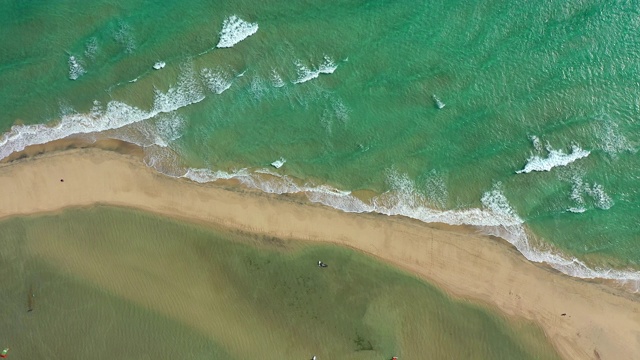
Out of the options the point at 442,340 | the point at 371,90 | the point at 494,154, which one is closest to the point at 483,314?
the point at 442,340

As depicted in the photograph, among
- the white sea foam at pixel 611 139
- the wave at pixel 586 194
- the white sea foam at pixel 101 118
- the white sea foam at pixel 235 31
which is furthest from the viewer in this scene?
the white sea foam at pixel 235 31

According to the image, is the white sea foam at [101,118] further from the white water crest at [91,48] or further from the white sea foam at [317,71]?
the white sea foam at [317,71]

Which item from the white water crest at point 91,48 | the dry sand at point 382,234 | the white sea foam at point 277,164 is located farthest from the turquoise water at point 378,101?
the dry sand at point 382,234

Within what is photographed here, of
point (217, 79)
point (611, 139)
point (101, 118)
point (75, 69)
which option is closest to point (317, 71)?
point (217, 79)

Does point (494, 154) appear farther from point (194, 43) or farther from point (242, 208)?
point (194, 43)

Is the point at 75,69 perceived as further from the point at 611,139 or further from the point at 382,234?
the point at 611,139

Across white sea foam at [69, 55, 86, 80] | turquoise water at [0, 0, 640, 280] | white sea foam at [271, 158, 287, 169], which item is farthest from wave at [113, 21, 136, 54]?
white sea foam at [271, 158, 287, 169]
